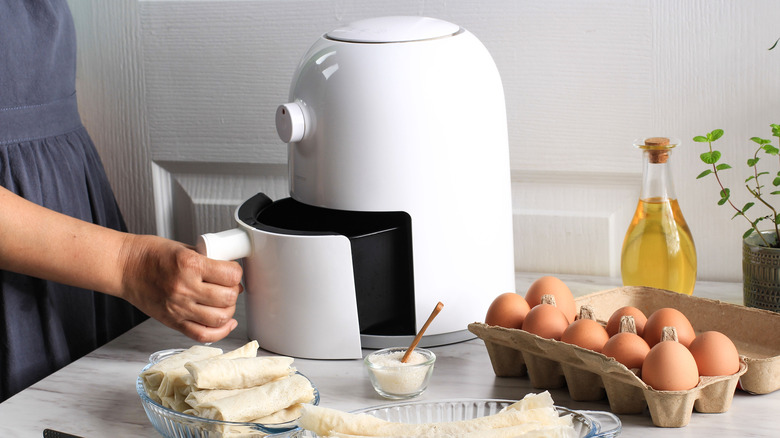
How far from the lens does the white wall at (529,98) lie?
1023 mm

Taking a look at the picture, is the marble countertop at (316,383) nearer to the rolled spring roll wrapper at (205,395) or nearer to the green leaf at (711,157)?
the rolled spring roll wrapper at (205,395)

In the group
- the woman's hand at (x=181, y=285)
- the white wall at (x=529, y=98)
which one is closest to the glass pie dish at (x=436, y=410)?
the woman's hand at (x=181, y=285)

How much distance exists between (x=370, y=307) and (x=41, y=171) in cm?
48

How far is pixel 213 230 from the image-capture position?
1318 millimetres

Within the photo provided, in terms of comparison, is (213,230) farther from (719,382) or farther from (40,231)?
(719,382)

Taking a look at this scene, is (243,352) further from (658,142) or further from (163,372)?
(658,142)

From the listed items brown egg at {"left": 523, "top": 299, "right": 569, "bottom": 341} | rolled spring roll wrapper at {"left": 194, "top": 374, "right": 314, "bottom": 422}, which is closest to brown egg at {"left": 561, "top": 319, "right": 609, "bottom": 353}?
brown egg at {"left": 523, "top": 299, "right": 569, "bottom": 341}

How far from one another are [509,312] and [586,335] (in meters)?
0.09

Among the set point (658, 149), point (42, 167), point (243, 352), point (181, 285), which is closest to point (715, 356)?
point (658, 149)

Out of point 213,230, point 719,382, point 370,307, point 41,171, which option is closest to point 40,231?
point 41,171

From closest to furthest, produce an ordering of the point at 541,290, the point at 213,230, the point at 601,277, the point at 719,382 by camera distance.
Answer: the point at 719,382 < the point at 541,290 < the point at 601,277 < the point at 213,230

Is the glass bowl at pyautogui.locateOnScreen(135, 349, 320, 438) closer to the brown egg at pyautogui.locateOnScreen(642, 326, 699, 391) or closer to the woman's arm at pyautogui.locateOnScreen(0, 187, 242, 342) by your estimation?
the woman's arm at pyautogui.locateOnScreen(0, 187, 242, 342)

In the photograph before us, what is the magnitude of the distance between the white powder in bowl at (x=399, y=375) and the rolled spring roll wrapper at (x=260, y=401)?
88 millimetres

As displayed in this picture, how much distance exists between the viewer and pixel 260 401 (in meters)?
0.64
